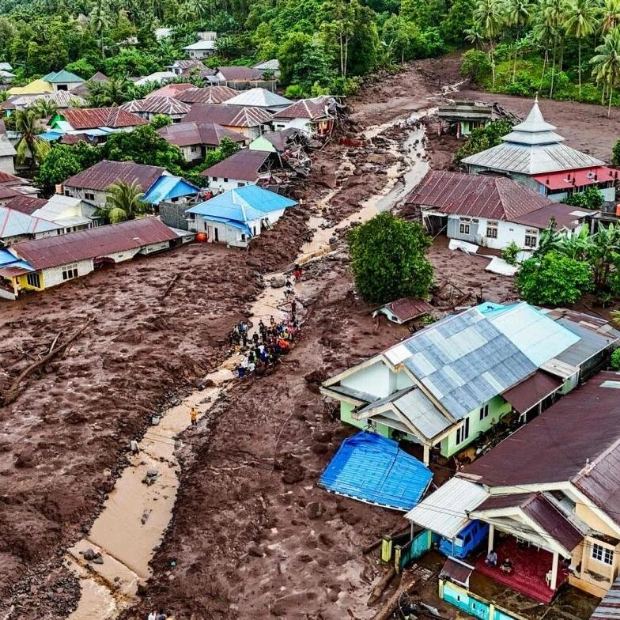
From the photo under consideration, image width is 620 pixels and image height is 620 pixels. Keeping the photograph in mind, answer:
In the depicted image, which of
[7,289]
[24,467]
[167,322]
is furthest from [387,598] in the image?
[7,289]

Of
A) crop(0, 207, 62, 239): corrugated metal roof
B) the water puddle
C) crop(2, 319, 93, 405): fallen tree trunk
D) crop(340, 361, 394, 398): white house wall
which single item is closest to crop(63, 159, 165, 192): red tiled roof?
crop(0, 207, 62, 239): corrugated metal roof

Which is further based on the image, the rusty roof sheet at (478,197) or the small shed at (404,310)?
the rusty roof sheet at (478,197)

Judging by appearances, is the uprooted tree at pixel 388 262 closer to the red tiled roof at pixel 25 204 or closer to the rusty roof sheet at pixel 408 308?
the rusty roof sheet at pixel 408 308

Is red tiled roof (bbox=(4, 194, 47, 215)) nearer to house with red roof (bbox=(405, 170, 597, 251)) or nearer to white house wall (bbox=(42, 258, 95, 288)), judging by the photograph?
white house wall (bbox=(42, 258, 95, 288))

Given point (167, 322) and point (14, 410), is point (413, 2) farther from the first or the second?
point (14, 410)

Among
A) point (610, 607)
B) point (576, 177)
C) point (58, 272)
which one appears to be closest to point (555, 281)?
point (576, 177)

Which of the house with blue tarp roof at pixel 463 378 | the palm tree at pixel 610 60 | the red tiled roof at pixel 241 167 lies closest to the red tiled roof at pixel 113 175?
the red tiled roof at pixel 241 167
